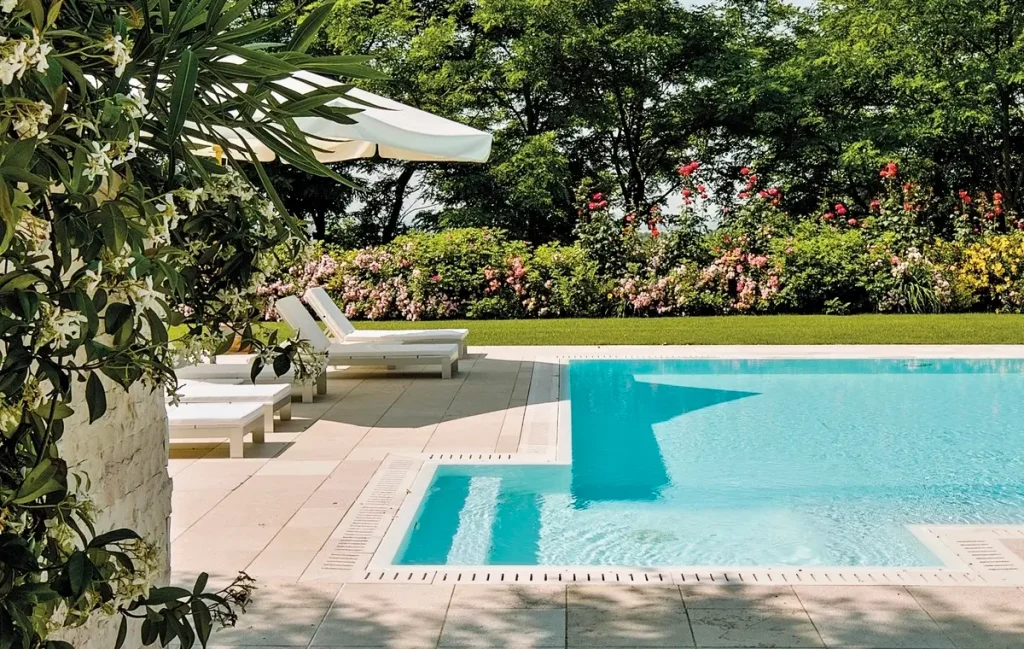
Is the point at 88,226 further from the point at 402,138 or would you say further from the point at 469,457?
the point at 402,138

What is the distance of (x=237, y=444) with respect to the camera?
678 centimetres

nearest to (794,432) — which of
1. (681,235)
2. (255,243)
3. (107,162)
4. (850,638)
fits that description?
(850,638)

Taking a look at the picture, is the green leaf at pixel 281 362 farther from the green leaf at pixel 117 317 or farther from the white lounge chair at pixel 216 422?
the white lounge chair at pixel 216 422

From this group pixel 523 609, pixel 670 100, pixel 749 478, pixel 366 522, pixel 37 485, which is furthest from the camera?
pixel 670 100

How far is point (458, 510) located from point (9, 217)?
4.79 m

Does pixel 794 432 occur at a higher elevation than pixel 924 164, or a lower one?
lower

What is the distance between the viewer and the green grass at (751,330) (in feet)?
43.5

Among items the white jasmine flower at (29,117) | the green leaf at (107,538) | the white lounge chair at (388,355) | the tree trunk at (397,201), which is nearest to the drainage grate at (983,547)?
the green leaf at (107,538)

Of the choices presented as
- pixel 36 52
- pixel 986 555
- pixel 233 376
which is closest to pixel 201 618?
pixel 36 52

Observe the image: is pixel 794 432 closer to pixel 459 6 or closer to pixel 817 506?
pixel 817 506

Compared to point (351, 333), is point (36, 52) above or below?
above

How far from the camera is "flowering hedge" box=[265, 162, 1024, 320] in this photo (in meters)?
16.8

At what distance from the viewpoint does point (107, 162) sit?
158 cm

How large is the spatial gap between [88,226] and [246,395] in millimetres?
6100
